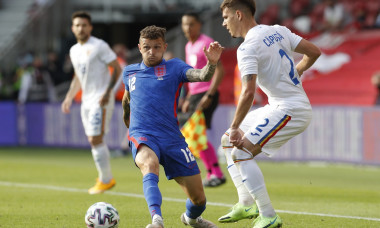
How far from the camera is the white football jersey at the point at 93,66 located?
37.5 feet

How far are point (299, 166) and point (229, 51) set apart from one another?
9.55m

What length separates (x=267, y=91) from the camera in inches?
304

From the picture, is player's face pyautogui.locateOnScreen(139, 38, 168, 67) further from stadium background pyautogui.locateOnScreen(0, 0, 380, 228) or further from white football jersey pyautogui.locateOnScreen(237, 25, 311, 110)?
stadium background pyautogui.locateOnScreen(0, 0, 380, 228)

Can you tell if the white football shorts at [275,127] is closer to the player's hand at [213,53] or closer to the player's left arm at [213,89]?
the player's hand at [213,53]

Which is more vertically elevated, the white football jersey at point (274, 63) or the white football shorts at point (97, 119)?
the white football jersey at point (274, 63)

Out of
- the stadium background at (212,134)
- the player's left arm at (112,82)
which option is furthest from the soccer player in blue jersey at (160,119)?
the player's left arm at (112,82)

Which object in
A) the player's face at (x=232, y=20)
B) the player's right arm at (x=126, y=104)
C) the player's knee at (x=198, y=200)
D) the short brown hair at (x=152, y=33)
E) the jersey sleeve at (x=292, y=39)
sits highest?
the player's face at (x=232, y=20)

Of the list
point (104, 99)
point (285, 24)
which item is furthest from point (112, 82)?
point (285, 24)

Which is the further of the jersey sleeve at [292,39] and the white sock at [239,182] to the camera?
the white sock at [239,182]

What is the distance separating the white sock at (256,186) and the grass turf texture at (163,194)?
2.88 ft

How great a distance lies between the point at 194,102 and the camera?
12047 mm

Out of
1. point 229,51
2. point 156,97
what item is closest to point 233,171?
point 156,97

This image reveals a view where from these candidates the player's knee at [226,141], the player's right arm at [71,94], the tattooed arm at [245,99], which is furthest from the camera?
the player's right arm at [71,94]

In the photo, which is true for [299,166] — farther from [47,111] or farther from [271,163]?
[47,111]
